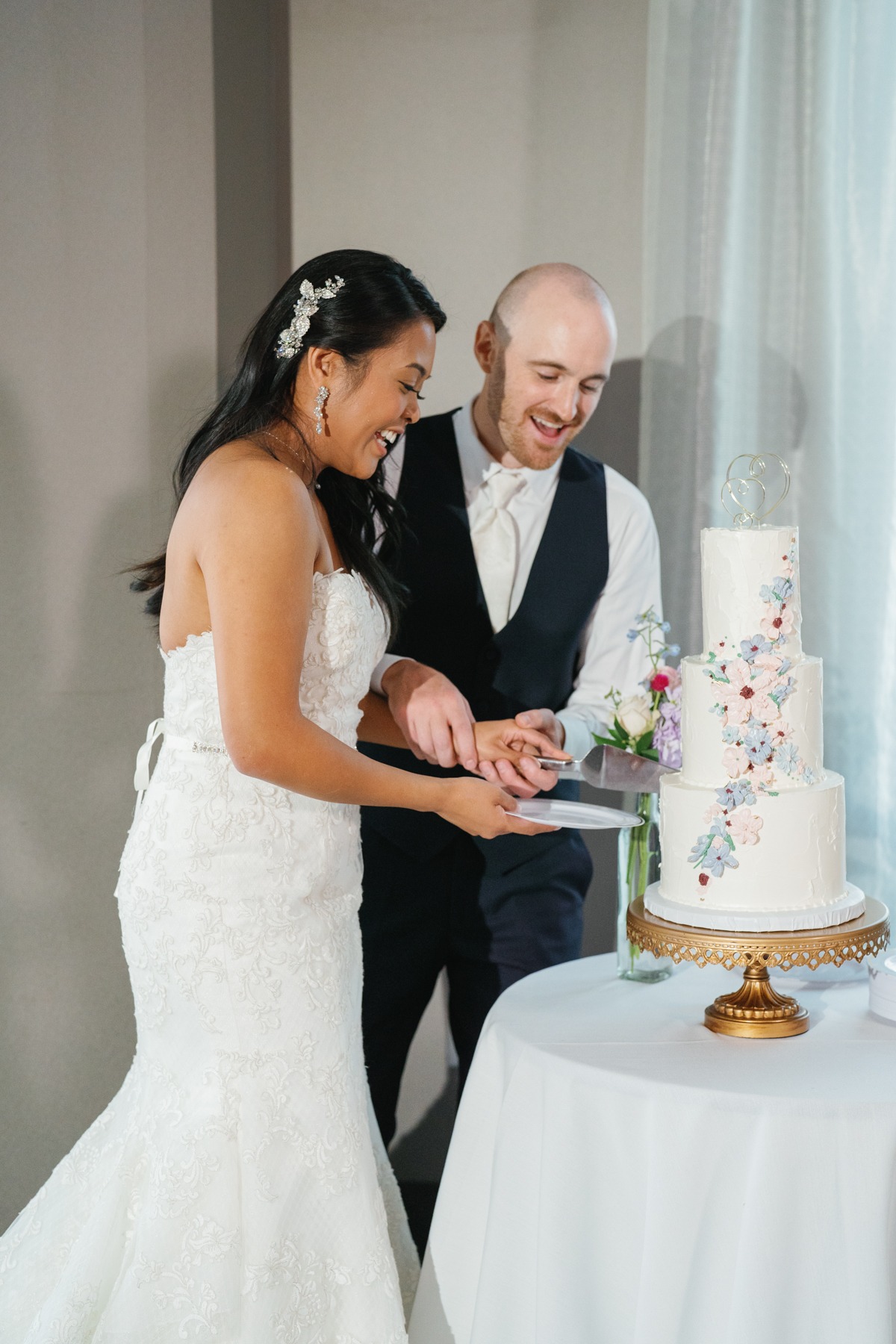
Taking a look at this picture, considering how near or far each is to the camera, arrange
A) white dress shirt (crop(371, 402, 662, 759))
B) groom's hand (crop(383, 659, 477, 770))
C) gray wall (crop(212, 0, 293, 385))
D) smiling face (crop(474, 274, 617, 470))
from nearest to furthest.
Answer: groom's hand (crop(383, 659, 477, 770)) → smiling face (crop(474, 274, 617, 470)) → white dress shirt (crop(371, 402, 662, 759)) → gray wall (crop(212, 0, 293, 385))

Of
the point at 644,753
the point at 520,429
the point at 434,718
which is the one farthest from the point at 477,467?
the point at 644,753

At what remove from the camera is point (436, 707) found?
2.07m

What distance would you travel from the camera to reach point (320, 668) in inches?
71.0

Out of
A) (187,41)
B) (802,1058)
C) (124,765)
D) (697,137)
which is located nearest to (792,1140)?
(802,1058)

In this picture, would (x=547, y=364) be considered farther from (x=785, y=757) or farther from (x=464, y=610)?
(x=785, y=757)

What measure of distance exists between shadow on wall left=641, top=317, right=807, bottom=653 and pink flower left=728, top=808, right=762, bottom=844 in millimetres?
1194

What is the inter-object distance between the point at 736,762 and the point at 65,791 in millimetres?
1599

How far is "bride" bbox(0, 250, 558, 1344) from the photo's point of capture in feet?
5.44

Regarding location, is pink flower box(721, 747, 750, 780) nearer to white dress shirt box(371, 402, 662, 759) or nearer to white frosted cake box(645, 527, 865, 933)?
white frosted cake box(645, 527, 865, 933)

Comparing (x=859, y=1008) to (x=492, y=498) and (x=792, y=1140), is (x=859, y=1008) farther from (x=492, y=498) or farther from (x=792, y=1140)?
(x=492, y=498)

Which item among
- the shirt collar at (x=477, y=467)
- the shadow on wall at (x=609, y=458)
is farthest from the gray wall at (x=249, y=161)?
the shadow on wall at (x=609, y=458)

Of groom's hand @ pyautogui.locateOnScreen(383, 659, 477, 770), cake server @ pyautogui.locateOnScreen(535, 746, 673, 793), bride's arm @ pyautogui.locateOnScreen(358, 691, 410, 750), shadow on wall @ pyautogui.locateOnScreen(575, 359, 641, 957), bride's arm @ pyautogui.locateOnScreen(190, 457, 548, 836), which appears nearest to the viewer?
bride's arm @ pyautogui.locateOnScreen(190, 457, 548, 836)

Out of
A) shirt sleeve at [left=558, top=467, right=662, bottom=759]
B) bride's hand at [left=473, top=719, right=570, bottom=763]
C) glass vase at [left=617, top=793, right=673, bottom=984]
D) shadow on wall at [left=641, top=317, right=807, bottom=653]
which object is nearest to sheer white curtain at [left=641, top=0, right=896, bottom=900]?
shadow on wall at [left=641, top=317, right=807, bottom=653]

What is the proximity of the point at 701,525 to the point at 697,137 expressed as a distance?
84cm
